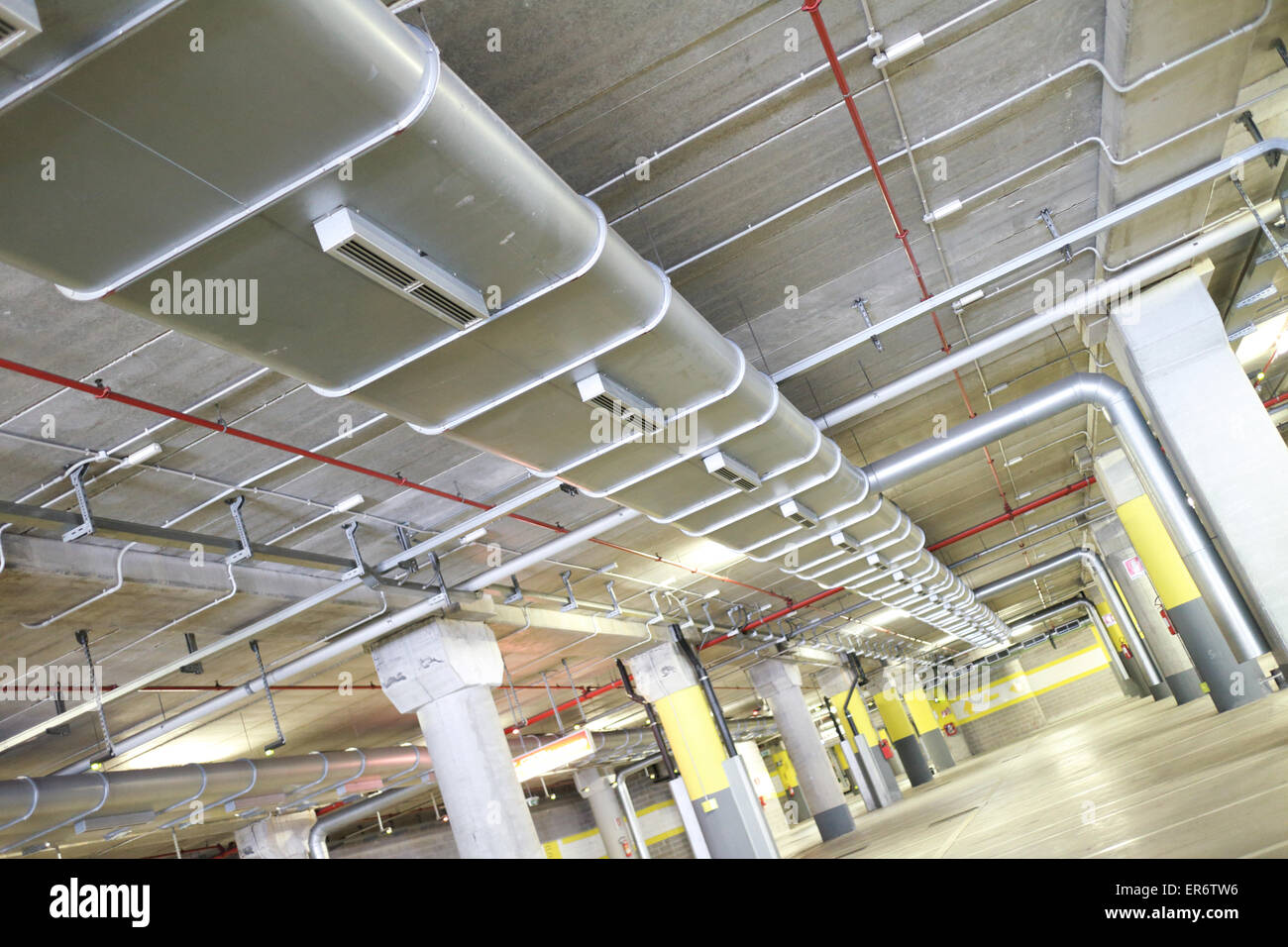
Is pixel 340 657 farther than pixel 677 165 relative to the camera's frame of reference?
Yes

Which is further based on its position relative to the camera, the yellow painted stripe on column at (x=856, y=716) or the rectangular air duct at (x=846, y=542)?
the yellow painted stripe on column at (x=856, y=716)

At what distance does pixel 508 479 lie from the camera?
14.2 metres

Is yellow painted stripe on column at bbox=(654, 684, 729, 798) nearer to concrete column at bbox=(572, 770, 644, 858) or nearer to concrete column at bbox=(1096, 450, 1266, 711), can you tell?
concrete column at bbox=(1096, 450, 1266, 711)

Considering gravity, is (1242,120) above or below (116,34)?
above

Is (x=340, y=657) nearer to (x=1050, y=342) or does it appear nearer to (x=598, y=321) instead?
(x=598, y=321)

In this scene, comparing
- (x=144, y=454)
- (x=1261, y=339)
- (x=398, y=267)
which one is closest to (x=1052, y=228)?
(x=398, y=267)

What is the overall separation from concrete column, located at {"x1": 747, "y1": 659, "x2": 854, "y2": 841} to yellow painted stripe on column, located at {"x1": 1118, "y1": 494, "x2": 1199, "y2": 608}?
1461cm

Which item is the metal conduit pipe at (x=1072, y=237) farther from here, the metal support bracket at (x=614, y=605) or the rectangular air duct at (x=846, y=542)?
the metal support bracket at (x=614, y=605)

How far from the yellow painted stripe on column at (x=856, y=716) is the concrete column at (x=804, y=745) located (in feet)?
26.5

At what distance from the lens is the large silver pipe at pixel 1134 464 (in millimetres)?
14070

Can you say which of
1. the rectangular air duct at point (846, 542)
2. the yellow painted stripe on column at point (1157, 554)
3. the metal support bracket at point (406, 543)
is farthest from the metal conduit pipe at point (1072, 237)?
the yellow painted stripe on column at point (1157, 554)
